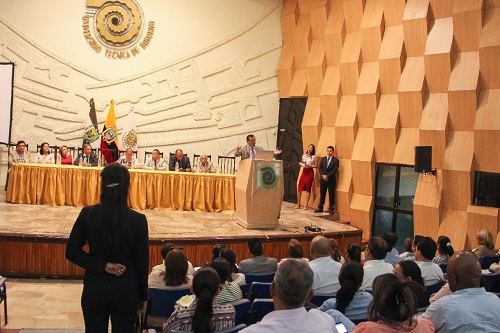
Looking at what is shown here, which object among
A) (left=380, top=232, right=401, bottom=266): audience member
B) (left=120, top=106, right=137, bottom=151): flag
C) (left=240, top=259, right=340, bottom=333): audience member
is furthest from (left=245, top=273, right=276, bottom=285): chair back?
(left=120, top=106, right=137, bottom=151): flag

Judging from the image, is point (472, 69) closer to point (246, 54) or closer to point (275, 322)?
point (246, 54)

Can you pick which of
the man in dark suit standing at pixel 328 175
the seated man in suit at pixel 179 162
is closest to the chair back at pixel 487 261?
the man in dark suit standing at pixel 328 175

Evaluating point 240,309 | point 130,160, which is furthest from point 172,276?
point 130,160

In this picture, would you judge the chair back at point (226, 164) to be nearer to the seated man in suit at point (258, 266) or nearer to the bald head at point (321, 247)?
the seated man in suit at point (258, 266)

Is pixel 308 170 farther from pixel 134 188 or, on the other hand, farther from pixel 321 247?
pixel 321 247

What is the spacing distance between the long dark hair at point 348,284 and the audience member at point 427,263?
1330mm

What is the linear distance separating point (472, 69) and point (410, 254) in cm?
354

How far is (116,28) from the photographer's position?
36.8 ft

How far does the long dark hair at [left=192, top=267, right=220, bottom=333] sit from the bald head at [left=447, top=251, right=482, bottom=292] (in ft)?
3.38

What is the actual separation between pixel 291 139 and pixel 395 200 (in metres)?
3.07

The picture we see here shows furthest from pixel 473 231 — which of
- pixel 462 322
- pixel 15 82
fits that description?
pixel 15 82

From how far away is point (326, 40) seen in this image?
10664 millimetres

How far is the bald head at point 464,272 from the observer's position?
2.65 m

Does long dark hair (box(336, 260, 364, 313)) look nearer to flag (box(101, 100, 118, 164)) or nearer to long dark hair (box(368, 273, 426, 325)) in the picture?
long dark hair (box(368, 273, 426, 325))
